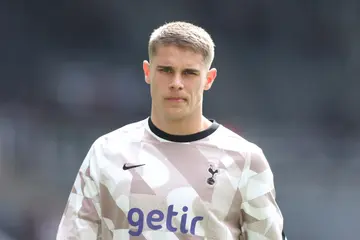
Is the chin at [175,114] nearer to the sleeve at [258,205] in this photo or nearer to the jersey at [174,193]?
the jersey at [174,193]

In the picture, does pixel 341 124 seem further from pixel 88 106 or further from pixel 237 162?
pixel 237 162

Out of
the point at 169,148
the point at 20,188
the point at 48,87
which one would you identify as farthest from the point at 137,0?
the point at 169,148

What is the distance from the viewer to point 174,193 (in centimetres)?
222

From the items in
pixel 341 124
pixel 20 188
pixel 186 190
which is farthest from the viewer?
pixel 341 124

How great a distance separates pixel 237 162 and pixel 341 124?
3.78m

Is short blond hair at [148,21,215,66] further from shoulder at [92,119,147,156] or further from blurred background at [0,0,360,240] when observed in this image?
blurred background at [0,0,360,240]

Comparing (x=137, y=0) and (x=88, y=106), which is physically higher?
(x=137, y=0)

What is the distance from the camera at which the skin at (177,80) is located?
2152 mm

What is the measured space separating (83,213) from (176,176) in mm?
344

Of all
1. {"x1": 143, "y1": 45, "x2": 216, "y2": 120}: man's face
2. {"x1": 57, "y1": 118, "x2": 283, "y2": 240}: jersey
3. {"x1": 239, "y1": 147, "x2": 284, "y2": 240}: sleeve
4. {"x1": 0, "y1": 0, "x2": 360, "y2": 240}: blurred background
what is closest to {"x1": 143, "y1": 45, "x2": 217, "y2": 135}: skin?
{"x1": 143, "y1": 45, "x2": 216, "y2": 120}: man's face

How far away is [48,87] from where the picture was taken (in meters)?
5.77

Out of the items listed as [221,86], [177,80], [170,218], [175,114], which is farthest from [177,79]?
[221,86]

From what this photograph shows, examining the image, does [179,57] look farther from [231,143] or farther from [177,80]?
[231,143]

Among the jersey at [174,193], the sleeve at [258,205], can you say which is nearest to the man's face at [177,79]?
the jersey at [174,193]
